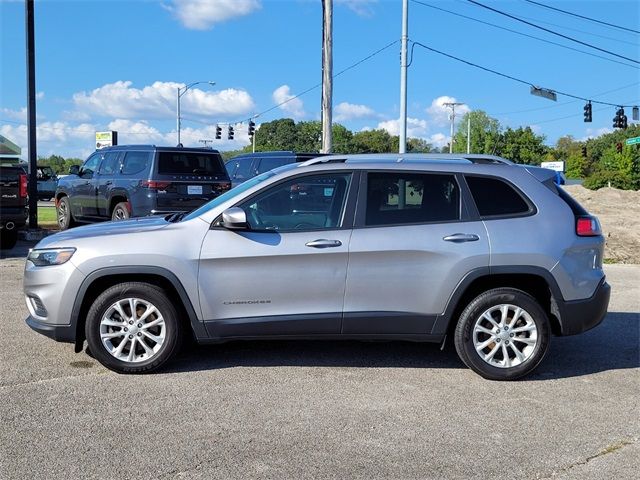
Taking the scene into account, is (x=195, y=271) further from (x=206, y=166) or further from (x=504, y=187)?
(x=206, y=166)

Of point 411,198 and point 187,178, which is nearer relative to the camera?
point 411,198

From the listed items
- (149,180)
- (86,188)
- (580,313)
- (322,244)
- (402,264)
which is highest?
(149,180)

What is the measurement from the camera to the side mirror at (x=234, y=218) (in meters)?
5.07

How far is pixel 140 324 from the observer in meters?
5.25

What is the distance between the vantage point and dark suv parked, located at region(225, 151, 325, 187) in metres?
16.6

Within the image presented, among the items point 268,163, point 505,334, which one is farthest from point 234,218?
point 268,163

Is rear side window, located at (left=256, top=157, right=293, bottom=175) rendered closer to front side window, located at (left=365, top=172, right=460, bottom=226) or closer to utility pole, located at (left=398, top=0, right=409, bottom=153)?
utility pole, located at (left=398, top=0, right=409, bottom=153)

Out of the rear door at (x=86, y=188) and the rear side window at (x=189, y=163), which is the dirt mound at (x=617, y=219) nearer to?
the rear side window at (x=189, y=163)

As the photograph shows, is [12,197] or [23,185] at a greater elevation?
[23,185]

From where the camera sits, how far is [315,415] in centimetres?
455

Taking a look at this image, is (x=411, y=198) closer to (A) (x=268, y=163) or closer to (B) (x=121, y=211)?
(B) (x=121, y=211)

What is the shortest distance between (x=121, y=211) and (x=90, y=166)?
1.91 m

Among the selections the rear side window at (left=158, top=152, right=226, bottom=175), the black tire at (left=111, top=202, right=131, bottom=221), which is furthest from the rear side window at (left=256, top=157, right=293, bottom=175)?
the black tire at (left=111, top=202, right=131, bottom=221)

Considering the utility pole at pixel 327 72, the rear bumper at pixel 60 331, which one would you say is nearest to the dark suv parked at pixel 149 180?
the utility pole at pixel 327 72
